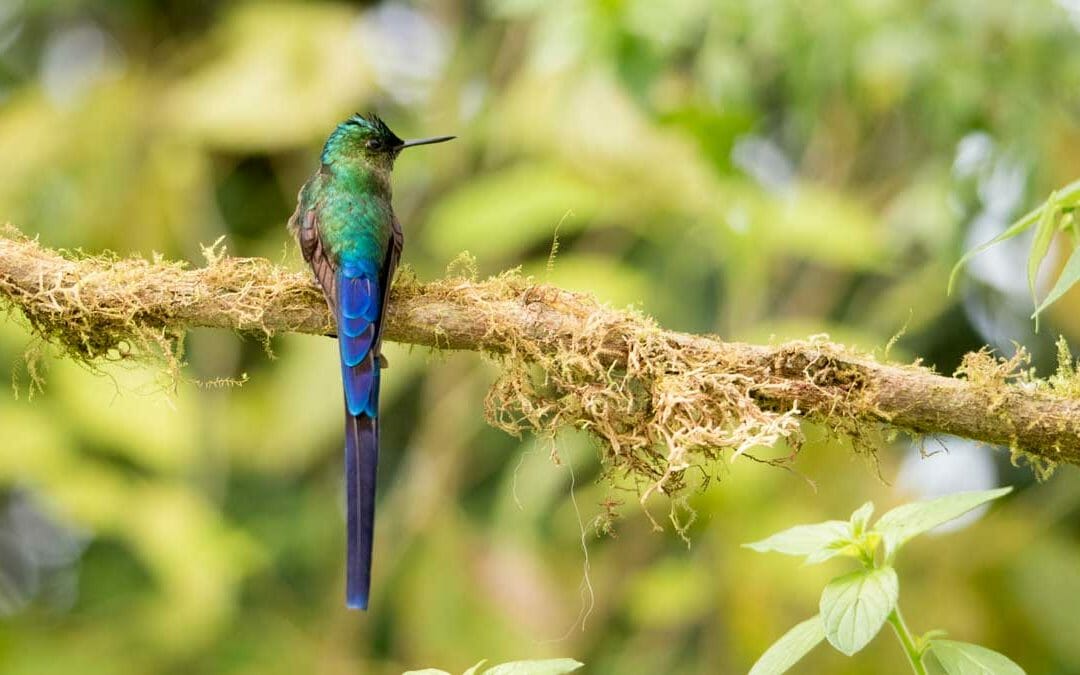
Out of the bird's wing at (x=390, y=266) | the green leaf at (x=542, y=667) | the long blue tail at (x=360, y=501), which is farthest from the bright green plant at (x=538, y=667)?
the bird's wing at (x=390, y=266)

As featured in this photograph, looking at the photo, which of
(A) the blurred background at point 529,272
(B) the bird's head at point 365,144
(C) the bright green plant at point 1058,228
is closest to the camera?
(C) the bright green plant at point 1058,228

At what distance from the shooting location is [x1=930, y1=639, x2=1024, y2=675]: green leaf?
1542mm

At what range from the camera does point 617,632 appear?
5746 millimetres

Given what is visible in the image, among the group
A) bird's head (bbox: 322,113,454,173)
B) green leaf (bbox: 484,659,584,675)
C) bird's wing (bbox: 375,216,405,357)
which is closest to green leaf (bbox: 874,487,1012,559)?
green leaf (bbox: 484,659,584,675)

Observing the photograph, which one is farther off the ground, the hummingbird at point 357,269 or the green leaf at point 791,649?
the hummingbird at point 357,269

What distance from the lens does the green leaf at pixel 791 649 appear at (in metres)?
1.57

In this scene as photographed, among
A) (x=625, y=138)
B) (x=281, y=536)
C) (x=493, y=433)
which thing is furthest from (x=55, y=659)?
(x=625, y=138)

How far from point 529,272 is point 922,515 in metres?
3.73

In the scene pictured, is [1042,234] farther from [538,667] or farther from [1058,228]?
[538,667]

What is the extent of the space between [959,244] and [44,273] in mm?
2533

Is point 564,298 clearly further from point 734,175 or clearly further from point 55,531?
point 55,531

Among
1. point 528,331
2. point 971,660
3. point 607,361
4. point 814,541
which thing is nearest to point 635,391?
point 607,361

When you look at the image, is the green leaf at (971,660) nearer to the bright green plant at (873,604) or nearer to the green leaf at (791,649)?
the bright green plant at (873,604)

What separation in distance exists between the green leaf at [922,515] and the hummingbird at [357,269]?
87 centimetres
